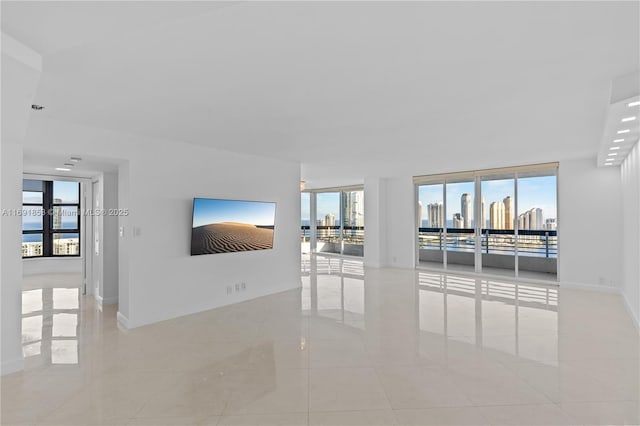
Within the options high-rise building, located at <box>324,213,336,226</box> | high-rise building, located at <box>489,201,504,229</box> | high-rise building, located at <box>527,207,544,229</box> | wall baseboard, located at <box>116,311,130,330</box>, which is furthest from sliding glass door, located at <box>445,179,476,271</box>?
wall baseboard, located at <box>116,311,130,330</box>

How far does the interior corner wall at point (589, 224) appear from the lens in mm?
6137

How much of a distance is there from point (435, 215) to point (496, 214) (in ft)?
4.94

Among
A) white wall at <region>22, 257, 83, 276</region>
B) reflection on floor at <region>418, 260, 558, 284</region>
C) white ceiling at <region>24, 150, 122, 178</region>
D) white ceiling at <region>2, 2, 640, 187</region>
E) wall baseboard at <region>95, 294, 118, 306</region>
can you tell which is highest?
white ceiling at <region>2, 2, 640, 187</region>

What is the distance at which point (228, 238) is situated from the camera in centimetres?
532

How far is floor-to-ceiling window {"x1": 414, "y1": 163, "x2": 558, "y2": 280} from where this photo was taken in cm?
728

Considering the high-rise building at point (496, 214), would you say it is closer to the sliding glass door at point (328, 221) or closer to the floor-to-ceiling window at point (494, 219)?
the floor-to-ceiling window at point (494, 219)

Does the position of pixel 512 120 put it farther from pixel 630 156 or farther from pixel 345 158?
pixel 345 158

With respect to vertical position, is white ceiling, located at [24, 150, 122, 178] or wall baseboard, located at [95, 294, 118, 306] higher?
white ceiling, located at [24, 150, 122, 178]

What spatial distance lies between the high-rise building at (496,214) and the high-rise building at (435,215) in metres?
1.18

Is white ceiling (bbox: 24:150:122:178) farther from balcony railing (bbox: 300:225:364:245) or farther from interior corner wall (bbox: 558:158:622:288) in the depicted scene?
interior corner wall (bbox: 558:158:622:288)

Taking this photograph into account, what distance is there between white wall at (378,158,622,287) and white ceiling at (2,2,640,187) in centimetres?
249

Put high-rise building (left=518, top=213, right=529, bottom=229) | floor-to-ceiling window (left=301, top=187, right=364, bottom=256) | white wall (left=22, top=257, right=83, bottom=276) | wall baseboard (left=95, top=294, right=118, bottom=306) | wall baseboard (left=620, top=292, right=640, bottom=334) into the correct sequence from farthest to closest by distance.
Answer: floor-to-ceiling window (left=301, top=187, right=364, bottom=256) → white wall (left=22, top=257, right=83, bottom=276) → high-rise building (left=518, top=213, right=529, bottom=229) → wall baseboard (left=95, top=294, right=118, bottom=306) → wall baseboard (left=620, top=292, right=640, bottom=334)

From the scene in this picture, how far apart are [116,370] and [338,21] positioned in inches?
137

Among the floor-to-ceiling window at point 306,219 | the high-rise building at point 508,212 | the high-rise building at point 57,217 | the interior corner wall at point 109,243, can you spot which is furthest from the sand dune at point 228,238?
the high-rise building at point 57,217
